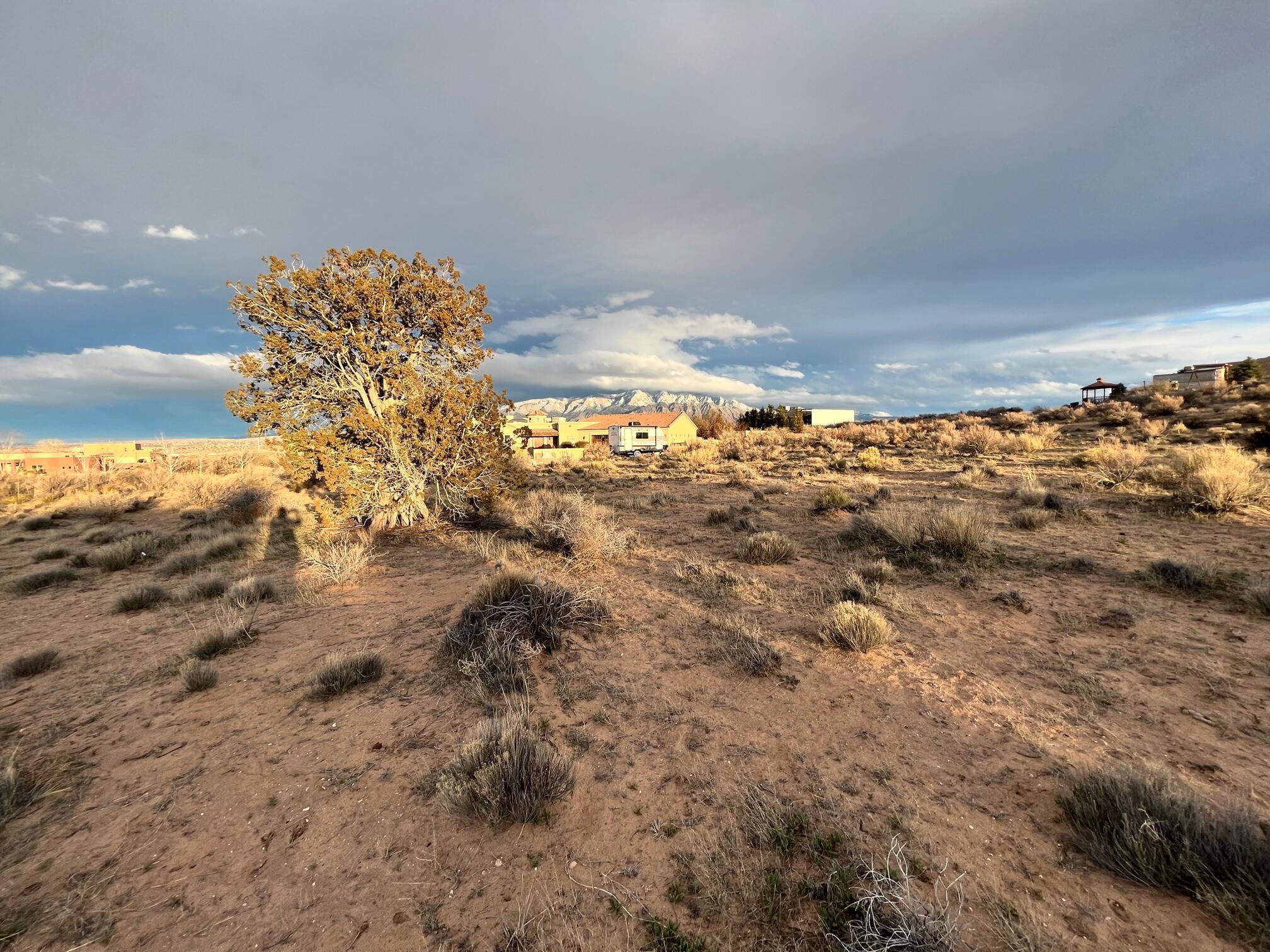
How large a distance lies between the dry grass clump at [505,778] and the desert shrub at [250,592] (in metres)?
5.63

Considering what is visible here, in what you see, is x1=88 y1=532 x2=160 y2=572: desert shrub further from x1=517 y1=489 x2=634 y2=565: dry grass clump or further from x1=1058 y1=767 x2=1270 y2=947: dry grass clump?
x1=1058 y1=767 x2=1270 y2=947: dry grass clump

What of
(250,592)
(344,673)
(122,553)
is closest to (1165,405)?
(344,673)

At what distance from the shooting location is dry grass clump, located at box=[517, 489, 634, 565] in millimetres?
7746

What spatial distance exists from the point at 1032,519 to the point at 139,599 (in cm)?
1487

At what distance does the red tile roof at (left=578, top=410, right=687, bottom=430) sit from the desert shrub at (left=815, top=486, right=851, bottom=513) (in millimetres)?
46824

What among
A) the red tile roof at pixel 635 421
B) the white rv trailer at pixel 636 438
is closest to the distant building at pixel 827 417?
the red tile roof at pixel 635 421

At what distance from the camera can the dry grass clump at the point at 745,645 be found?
174 inches

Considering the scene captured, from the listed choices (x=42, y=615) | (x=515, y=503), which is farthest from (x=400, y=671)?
(x=515, y=503)

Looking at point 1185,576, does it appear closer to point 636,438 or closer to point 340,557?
point 340,557

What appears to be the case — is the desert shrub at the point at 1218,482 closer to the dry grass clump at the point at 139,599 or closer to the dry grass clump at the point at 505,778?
the dry grass clump at the point at 505,778

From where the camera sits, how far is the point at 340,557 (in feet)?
25.4

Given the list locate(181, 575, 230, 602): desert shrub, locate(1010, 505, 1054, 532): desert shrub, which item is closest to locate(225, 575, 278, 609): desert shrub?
locate(181, 575, 230, 602): desert shrub

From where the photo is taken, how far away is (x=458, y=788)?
297 centimetres

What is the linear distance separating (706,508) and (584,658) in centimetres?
748
